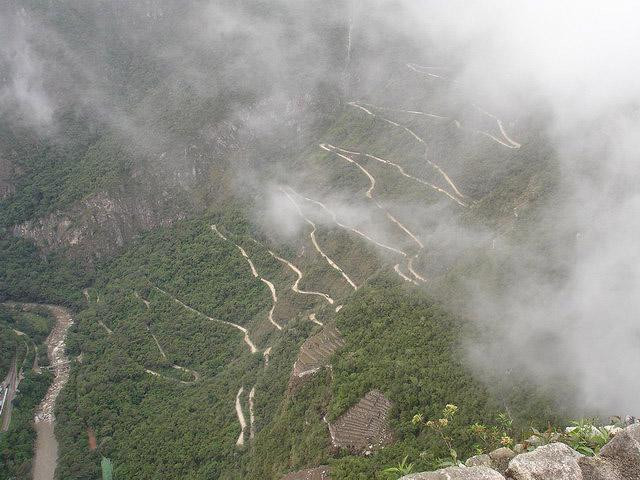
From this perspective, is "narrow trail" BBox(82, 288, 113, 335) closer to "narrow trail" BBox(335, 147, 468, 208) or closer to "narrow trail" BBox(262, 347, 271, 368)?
"narrow trail" BBox(262, 347, 271, 368)

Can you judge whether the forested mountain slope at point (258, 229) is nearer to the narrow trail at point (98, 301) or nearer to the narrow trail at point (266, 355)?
the narrow trail at point (266, 355)

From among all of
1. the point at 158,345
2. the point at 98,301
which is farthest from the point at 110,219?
the point at 158,345

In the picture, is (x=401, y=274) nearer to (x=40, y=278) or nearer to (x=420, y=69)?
(x=420, y=69)

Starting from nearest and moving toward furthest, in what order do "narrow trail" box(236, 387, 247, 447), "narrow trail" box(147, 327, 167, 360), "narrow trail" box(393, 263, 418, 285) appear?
1. "narrow trail" box(236, 387, 247, 447)
2. "narrow trail" box(393, 263, 418, 285)
3. "narrow trail" box(147, 327, 167, 360)

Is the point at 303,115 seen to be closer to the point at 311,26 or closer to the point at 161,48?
the point at 311,26

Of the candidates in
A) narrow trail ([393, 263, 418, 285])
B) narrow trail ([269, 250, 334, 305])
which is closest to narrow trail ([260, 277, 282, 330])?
narrow trail ([269, 250, 334, 305])

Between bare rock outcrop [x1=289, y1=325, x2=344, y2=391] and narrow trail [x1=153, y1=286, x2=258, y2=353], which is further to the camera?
narrow trail [x1=153, y1=286, x2=258, y2=353]

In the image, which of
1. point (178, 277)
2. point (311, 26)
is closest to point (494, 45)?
point (311, 26)

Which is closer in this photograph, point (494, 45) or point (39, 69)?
point (494, 45)

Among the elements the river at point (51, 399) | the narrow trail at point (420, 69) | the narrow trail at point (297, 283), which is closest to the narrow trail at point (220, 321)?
the narrow trail at point (297, 283)
